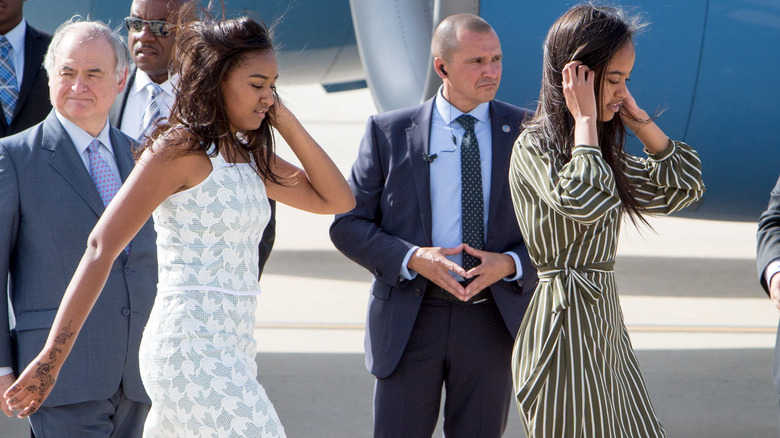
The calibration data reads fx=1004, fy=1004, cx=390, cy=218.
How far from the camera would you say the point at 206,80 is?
227 cm

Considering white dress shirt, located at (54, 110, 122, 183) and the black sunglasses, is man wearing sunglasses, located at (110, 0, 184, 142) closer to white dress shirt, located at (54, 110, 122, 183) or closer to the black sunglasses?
the black sunglasses

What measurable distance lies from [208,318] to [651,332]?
432 centimetres

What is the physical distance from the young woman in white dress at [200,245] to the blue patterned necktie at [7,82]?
198cm

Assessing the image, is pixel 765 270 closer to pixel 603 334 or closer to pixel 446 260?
pixel 603 334

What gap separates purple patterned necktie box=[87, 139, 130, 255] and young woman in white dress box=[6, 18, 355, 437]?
1.86 ft

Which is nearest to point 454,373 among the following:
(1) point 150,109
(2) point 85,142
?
(2) point 85,142

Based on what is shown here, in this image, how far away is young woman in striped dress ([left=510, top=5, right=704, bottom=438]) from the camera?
7.67 ft

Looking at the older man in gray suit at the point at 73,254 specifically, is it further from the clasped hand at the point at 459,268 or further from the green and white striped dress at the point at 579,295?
the green and white striped dress at the point at 579,295

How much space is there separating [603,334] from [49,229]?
4.77 feet

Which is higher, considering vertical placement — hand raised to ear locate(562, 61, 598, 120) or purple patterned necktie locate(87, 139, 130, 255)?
hand raised to ear locate(562, 61, 598, 120)

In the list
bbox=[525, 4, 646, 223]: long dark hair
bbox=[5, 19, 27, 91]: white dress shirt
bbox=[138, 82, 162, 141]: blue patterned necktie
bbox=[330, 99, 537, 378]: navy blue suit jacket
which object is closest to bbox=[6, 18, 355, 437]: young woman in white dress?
bbox=[525, 4, 646, 223]: long dark hair

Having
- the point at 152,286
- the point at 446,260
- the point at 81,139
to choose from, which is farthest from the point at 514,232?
the point at 81,139

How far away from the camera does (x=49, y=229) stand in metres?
2.65

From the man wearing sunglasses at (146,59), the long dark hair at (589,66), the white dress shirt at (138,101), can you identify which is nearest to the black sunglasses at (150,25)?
the man wearing sunglasses at (146,59)
